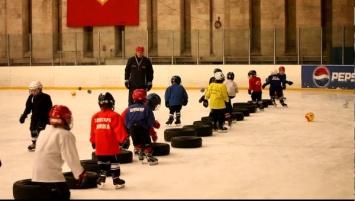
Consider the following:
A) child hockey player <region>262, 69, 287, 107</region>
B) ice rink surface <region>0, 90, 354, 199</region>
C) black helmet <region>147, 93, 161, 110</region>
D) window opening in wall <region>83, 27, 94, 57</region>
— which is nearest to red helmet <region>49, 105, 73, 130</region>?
ice rink surface <region>0, 90, 354, 199</region>

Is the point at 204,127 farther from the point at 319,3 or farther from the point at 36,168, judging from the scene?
the point at 319,3

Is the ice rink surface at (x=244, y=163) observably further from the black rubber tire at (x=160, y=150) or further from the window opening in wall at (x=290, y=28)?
the window opening in wall at (x=290, y=28)

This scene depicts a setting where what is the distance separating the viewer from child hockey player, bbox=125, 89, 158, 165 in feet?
29.4

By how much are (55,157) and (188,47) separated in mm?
25459

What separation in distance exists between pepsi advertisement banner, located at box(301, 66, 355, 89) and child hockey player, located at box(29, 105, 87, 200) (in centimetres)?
1954

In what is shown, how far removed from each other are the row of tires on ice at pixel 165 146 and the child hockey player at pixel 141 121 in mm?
362

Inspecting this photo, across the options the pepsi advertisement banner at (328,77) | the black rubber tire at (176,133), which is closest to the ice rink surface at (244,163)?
the black rubber tire at (176,133)

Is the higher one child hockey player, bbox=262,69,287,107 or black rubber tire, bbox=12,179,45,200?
child hockey player, bbox=262,69,287,107

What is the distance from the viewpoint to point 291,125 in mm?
14180

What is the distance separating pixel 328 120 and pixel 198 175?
24.6 feet

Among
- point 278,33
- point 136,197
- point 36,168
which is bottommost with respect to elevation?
point 136,197

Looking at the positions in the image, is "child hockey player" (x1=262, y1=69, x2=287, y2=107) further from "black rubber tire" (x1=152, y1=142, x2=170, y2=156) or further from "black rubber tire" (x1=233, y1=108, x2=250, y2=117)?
"black rubber tire" (x1=152, y1=142, x2=170, y2=156)

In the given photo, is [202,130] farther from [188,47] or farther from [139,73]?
[188,47]

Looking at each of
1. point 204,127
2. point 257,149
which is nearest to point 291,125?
point 204,127
